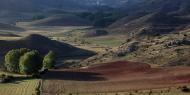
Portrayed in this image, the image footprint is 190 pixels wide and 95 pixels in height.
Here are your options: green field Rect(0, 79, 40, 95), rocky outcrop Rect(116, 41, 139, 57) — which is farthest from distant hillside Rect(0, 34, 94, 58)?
green field Rect(0, 79, 40, 95)

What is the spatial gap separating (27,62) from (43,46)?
210 ft

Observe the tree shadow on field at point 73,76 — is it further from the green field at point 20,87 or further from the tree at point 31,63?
the green field at point 20,87

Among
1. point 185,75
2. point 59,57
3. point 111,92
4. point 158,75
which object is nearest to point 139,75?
point 158,75

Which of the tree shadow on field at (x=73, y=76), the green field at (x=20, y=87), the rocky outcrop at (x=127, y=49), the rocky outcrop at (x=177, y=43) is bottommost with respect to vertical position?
the green field at (x=20, y=87)

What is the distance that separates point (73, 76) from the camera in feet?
354

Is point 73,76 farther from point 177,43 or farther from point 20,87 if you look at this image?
point 177,43

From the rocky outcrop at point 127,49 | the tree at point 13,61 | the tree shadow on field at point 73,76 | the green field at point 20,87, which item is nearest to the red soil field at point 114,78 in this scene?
the tree shadow on field at point 73,76

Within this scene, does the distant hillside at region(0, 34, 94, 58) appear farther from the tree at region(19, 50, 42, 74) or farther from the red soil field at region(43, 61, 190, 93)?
the tree at region(19, 50, 42, 74)

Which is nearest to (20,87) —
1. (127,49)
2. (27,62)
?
(27,62)

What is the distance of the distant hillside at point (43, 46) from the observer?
165 m

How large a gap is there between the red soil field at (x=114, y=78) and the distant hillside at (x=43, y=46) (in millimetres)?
46162

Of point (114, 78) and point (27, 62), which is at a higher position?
point (27, 62)

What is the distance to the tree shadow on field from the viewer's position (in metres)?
105

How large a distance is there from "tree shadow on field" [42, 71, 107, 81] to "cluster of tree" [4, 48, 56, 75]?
133 inches
